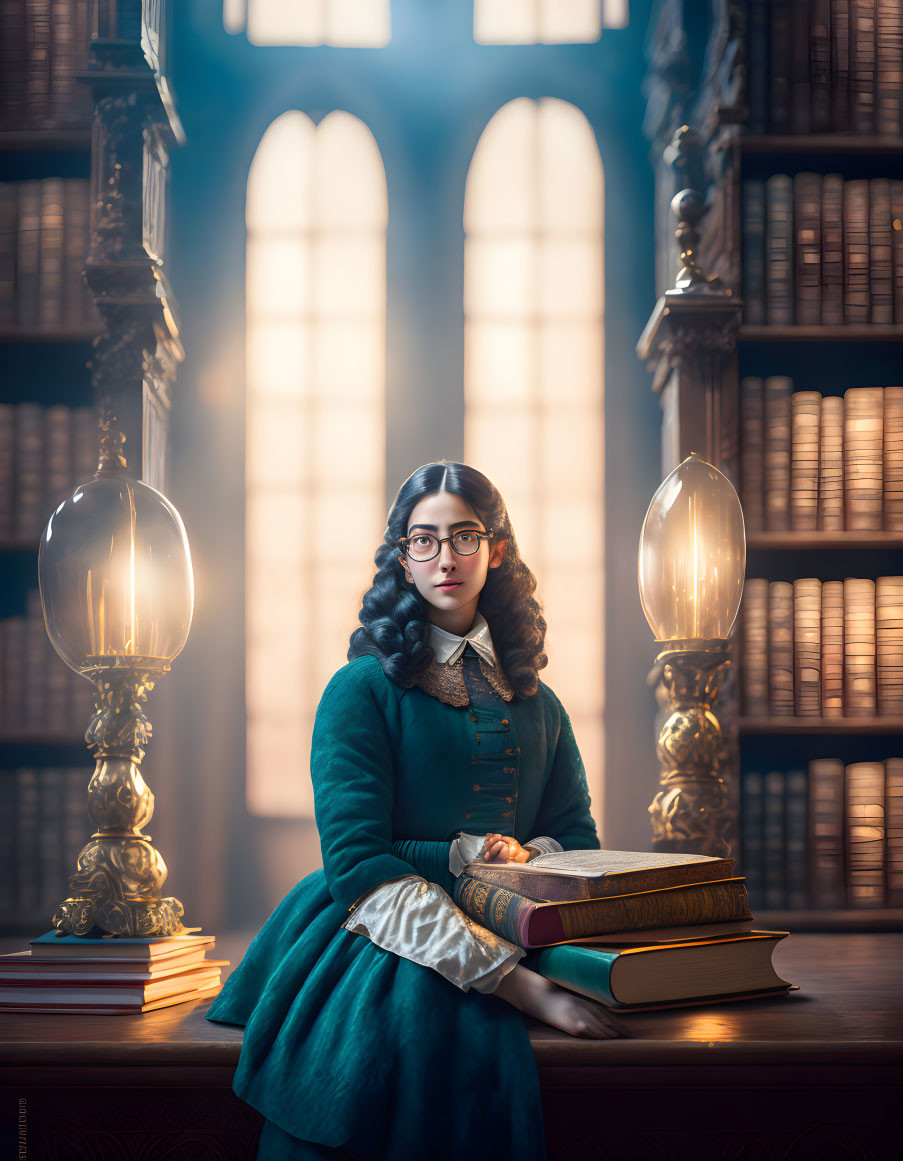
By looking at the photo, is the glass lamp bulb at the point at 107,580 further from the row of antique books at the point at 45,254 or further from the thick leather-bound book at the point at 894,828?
the thick leather-bound book at the point at 894,828

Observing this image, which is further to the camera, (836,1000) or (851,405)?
(851,405)

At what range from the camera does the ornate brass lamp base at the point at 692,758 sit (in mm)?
1982

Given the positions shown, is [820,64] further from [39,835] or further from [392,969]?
[39,835]

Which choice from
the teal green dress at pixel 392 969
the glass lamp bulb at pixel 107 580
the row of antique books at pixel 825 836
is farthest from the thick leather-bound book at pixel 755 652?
the glass lamp bulb at pixel 107 580

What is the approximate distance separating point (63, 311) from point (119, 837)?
1431 millimetres

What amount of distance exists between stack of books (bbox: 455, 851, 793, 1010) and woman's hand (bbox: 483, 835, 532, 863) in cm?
3

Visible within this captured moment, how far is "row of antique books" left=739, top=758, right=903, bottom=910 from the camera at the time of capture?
2400 millimetres

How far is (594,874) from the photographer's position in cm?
126

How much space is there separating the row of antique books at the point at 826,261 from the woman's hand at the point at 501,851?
1.66 meters

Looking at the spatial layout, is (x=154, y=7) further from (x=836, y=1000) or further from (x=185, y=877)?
(x=836, y=1000)

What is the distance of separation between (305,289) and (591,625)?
1.28 metres

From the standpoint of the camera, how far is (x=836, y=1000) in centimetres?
156

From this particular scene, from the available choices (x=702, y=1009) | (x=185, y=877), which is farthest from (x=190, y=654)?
(x=702, y=1009)

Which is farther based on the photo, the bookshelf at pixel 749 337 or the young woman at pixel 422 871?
the bookshelf at pixel 749 337
